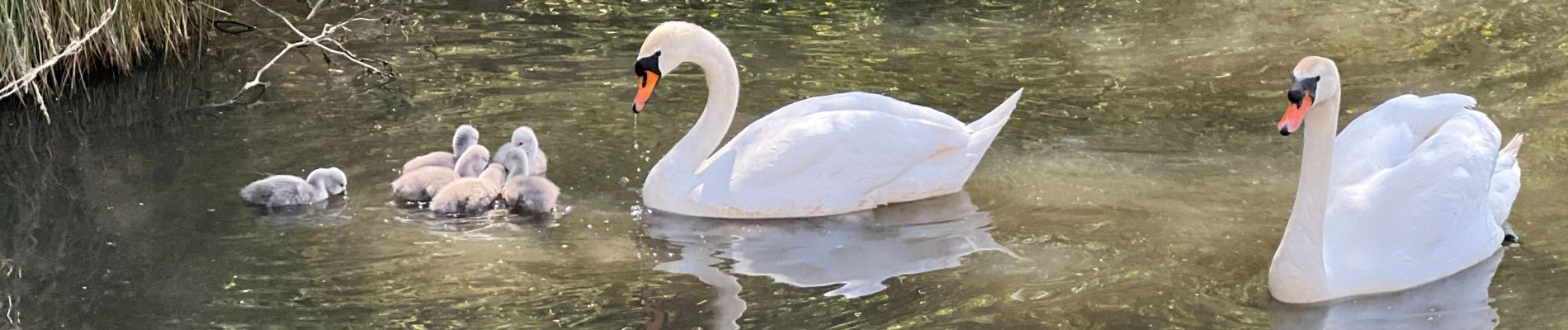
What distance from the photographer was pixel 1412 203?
6.05 meters

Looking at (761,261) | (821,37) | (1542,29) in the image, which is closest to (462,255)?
(761,261)

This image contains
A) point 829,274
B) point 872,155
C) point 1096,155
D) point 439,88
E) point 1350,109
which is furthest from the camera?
point 439,88

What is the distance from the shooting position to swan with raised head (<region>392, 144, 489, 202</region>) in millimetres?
7293

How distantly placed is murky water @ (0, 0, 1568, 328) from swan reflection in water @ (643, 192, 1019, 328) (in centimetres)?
2

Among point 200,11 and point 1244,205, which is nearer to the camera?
point 1244,205

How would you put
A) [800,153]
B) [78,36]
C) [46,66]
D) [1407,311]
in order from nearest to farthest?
1. [1407,311]
2. [800,153]
3. [46,66]
4. [78,36]

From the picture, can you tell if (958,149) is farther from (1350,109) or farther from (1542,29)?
(1542,29)

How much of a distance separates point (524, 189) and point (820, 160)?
1.20 meters

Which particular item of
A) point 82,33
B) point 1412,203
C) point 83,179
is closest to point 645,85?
point 83,179

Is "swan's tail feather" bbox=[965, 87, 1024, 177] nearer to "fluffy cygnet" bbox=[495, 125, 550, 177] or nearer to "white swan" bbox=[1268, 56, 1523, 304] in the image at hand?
"white swan" bbox=[1268, 56, 1523, 304]

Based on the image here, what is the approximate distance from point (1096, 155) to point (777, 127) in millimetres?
1569

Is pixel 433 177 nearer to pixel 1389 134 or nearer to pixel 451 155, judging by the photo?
pixel 451 155

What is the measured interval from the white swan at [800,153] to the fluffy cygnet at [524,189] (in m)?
0.42

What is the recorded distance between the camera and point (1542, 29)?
10242 mm
